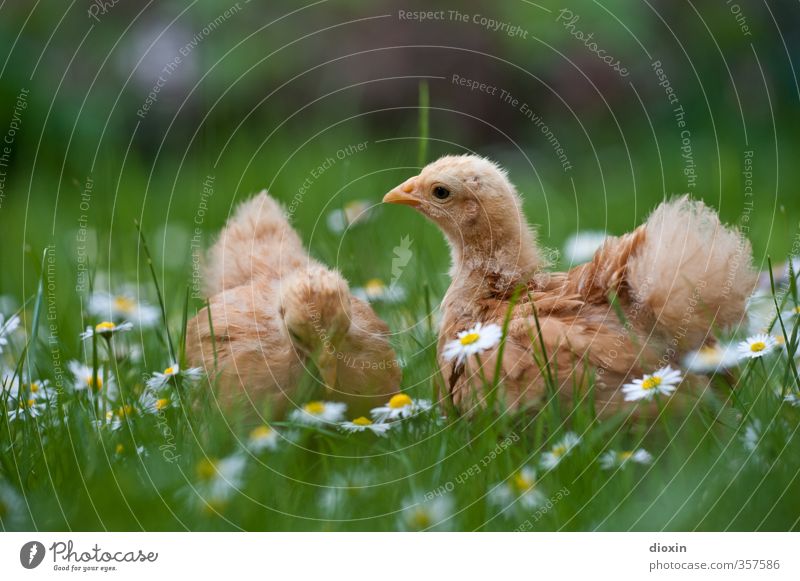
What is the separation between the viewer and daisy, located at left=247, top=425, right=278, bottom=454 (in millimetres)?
1399

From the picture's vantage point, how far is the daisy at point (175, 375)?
4.97 feet

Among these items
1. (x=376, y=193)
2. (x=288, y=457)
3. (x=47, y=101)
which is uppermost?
(x=47, y=101)

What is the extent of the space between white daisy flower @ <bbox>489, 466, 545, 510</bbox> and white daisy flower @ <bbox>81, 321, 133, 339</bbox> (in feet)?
2.13

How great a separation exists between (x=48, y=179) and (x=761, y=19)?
5.22 feet

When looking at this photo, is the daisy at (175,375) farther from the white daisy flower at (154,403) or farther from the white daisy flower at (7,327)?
the white daisy flower at (7,327)

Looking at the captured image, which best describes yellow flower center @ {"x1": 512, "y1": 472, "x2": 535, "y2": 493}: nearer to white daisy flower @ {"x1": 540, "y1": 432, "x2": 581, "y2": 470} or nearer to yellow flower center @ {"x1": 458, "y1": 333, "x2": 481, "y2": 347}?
white daisy flower @ {"x1": 540, "y1": 432, "x2": 581, "y2": 470}

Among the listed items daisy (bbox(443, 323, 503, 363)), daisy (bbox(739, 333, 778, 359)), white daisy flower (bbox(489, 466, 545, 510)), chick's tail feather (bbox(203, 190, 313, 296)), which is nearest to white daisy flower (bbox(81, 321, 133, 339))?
chick's tail feather (bbox(203, 190, 313, 296))

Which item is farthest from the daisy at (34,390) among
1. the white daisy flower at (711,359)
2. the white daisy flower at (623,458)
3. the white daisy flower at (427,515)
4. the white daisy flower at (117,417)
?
the white daisy flower at (711,359)

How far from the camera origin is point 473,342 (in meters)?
1.41

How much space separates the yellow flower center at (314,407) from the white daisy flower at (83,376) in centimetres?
31

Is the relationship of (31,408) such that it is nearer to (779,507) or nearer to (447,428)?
(447,428)

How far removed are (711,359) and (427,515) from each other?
0.43 metres
